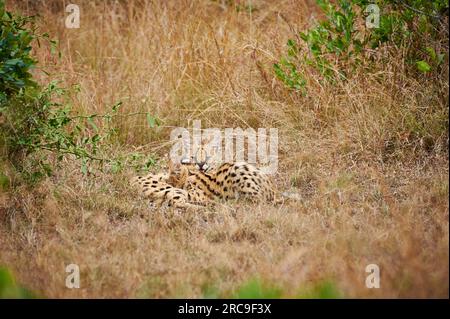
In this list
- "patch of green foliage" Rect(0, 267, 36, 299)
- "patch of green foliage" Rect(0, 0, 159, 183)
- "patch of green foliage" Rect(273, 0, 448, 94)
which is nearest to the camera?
"patch of green foliage" Rect(0, 267, 36, 299)

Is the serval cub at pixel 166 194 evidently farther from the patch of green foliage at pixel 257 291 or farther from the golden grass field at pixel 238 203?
the patch of green foliage at pixel 257 291

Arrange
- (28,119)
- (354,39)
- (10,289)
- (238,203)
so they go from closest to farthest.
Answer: (10,289) < (238,203) < (28,119) < (354,39)

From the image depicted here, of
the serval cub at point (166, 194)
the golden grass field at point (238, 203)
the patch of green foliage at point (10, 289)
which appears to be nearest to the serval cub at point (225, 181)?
the serval cub at point (166, 194)

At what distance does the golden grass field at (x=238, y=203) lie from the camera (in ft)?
12.3

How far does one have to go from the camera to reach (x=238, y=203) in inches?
203

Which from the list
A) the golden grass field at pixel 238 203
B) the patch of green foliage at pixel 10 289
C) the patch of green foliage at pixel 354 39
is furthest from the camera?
the patch of green foliage at pixel 354 39

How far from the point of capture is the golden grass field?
12.3 ft

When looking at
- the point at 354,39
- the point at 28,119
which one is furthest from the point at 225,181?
the point at 354,39

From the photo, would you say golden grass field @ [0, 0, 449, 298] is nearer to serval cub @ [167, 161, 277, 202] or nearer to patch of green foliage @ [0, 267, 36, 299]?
patch of green foliage @ [0, 267, 36, 299]

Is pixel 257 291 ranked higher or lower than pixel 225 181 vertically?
lower

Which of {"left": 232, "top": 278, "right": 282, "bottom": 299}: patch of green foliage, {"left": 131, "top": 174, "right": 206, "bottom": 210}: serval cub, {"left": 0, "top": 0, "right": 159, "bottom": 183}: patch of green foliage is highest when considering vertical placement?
{"left": 0, "top": 0, "right": 159, "bottom": 183}: patch of green foliage

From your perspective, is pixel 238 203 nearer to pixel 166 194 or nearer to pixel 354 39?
pixel 166 194

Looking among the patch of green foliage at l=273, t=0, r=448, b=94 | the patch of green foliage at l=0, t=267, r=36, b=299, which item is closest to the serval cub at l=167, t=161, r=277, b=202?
the patch of green foliage at l=273, t=0, r=448, b=94

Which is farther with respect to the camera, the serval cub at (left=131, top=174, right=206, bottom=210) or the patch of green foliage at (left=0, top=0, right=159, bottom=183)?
the serval cub at (left=131, top=174, right=206, bottom=210)
